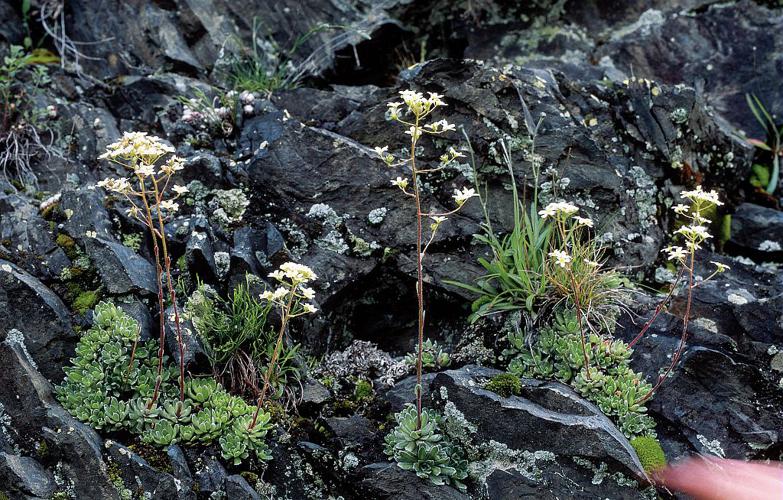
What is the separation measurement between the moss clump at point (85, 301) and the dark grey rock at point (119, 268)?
3.9 inches

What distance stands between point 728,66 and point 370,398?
5453 mm

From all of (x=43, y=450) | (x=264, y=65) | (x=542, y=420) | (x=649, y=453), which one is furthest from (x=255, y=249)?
(x=649, y=453)

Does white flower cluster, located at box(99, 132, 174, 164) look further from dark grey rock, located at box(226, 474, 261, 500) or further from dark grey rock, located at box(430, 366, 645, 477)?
dark grey rock, located at box(430, 366, 645, 477)

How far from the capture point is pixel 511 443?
389 cm

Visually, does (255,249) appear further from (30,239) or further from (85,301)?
(30,239)

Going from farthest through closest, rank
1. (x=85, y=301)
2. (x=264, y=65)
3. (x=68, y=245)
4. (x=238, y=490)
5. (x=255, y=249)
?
(x=264, y=65) < (x=255, y=249) < (x=68, y=245) < (x=85, y=301) < (x=238, y=490)

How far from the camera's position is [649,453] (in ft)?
12.9

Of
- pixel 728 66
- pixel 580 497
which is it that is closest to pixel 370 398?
pixel 580 497

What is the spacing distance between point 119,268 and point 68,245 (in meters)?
0.46

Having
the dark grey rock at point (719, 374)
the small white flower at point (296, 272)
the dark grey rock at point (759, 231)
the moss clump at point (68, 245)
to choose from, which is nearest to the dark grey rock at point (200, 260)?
the moss clump at point (68, 245)

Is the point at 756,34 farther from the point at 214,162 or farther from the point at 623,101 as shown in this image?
the point at 214,162

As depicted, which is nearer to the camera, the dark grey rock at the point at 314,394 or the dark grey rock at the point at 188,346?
the dark grey rock at the point at 188,346

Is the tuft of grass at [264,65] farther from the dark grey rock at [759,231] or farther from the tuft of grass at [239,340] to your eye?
the dark grey rock at [759,231]

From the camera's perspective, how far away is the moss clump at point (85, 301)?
4.35 meters
